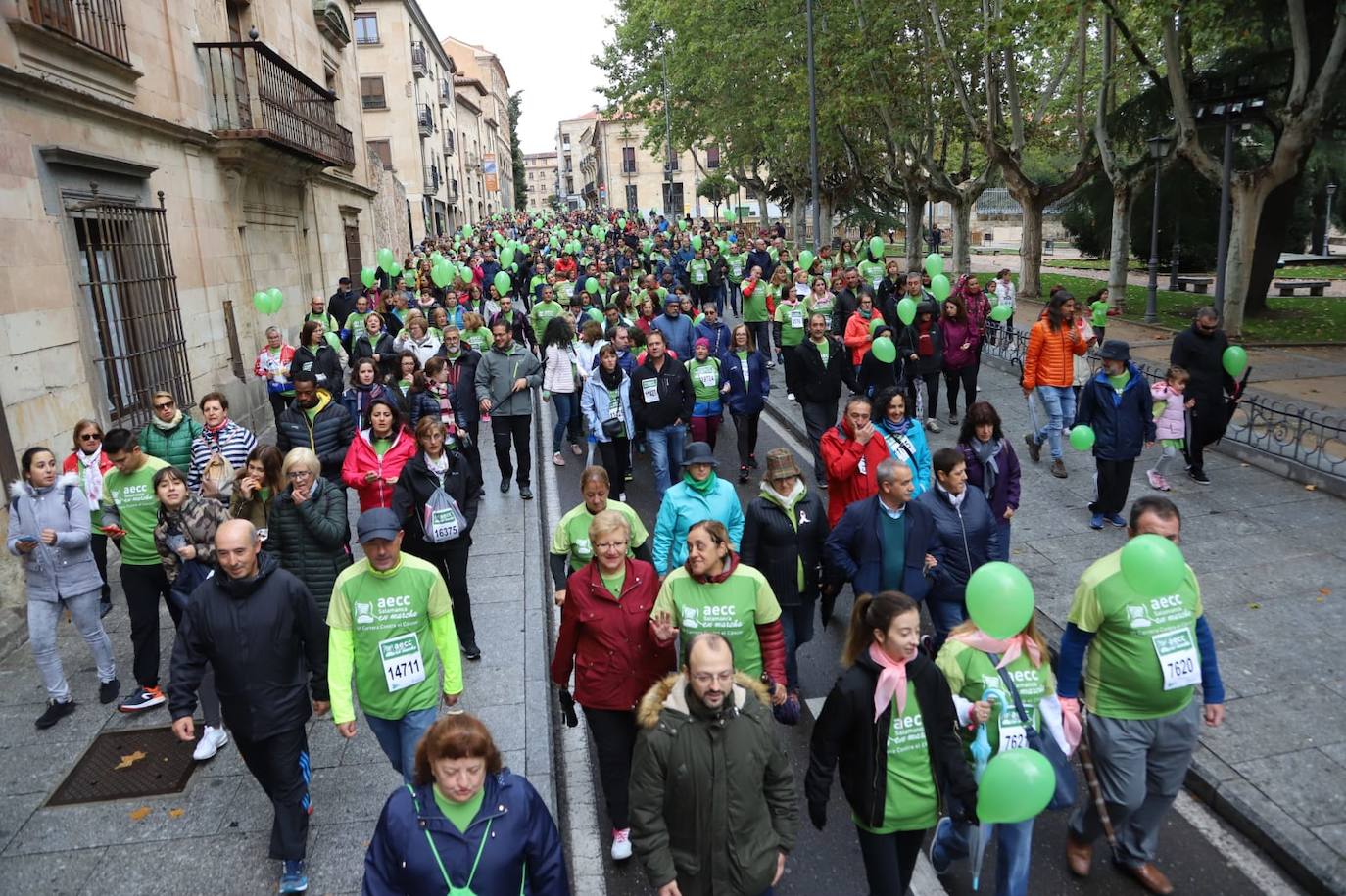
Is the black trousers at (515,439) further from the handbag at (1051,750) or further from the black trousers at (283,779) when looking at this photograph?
the handbag at (1051,750)

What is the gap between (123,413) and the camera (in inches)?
385

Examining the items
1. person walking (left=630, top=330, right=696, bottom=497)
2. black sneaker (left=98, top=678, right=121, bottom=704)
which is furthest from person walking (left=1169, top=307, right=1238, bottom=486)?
black sneaker (left=98, top=678, right=121, bottom=704)

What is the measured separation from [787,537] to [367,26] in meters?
49.8

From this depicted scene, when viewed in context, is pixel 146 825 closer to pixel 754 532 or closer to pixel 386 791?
pixel 386 791

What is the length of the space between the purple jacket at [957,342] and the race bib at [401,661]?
27.3 ft

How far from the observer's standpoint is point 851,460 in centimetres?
633

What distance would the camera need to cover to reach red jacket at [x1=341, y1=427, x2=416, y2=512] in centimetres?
652

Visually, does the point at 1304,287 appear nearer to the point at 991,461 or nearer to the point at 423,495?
the point at 991,461

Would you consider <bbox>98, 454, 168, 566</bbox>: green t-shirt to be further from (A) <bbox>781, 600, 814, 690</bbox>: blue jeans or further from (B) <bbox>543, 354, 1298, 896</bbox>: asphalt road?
(A) <bbox>781, 600, 814, 690</bbox>: blue jeans

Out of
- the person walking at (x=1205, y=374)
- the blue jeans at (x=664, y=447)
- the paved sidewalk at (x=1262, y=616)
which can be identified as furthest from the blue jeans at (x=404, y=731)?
the person walking at (x=1205, y=374)

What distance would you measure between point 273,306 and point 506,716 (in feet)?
31.4

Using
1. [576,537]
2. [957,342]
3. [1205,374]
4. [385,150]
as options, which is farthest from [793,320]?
[385,150]

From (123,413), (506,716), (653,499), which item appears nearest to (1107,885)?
(506,716)

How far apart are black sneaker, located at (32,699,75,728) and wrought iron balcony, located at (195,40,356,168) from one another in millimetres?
9435
